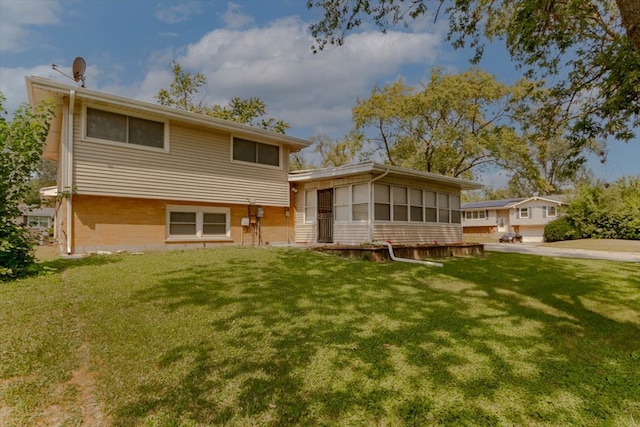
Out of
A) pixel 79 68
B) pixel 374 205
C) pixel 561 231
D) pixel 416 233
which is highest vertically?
pixel 79 68

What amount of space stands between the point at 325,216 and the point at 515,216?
94.2 feet

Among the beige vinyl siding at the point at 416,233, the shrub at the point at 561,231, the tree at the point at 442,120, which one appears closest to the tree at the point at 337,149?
the tree at the point at 442,120

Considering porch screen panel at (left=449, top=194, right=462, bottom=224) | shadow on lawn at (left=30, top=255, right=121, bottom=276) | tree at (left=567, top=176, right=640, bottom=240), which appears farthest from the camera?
tree at (left=567, top=176, right=640, bottom=240)

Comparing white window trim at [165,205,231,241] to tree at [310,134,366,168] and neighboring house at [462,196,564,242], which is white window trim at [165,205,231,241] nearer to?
tree at [310,134,366,168]

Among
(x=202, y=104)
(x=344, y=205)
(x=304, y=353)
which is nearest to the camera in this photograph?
(x=304, y=353)

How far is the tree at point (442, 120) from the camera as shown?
21000 mm

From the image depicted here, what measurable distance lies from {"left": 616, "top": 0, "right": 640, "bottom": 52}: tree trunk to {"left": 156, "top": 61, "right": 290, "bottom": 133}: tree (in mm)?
20985

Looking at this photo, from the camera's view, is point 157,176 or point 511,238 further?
point 511,238

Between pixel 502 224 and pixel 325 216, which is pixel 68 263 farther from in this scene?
pixel 502 224

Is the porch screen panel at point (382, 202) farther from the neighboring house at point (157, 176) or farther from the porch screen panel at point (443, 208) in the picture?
the neighboring house at point (157, 176)

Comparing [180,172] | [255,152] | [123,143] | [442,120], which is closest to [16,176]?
[123,143]

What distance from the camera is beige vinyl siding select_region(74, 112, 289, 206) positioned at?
8.98m

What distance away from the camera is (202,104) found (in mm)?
23344

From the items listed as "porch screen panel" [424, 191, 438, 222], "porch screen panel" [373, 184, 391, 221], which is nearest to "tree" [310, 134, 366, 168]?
"porch screen panel" [424, 191, 438, 222]
